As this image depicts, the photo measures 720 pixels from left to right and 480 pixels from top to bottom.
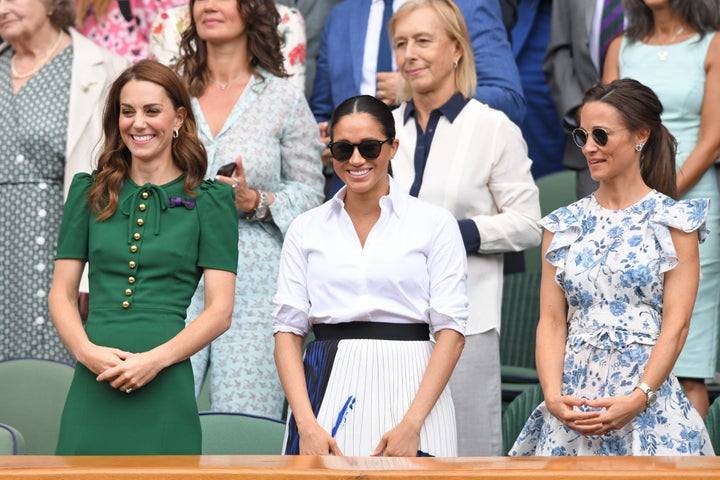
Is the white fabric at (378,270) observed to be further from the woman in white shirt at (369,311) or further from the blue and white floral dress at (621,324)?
the blue and white floral dress at (621,324)

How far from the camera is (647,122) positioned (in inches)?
162

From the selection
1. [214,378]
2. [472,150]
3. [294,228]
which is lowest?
[214,378]

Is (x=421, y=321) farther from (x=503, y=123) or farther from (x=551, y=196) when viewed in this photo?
(x=551, y=196)

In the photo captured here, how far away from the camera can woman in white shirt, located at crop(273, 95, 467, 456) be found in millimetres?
3877

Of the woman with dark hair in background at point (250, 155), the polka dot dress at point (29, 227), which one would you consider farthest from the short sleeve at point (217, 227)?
the polka dot dress at point (29, 227)

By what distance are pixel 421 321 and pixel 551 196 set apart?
295 centimetres

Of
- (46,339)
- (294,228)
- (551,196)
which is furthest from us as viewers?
(551,196)

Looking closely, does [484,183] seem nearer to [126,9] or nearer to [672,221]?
[672,221]

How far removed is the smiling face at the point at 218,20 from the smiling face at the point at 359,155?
55.2 inches

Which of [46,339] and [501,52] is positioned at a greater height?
[501,52]

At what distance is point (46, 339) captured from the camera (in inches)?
221

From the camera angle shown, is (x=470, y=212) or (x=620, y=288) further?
(x=470, y=212)

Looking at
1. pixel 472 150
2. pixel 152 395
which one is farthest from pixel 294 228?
pixel 472 150

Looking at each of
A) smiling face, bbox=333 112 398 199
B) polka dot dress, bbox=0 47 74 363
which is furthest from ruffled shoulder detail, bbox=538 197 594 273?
polka dot dress, bbox=0 47 74 363
